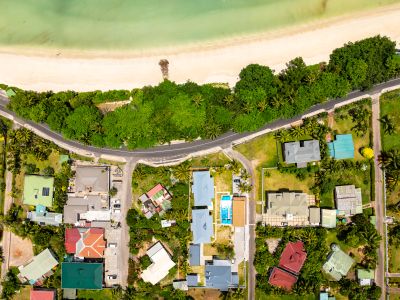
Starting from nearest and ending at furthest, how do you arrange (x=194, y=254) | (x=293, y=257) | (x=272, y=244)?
(x=293, y=257), (x=194, y=254), (x=272, y=244)

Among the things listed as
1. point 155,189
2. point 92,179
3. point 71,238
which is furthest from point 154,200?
point 71,238

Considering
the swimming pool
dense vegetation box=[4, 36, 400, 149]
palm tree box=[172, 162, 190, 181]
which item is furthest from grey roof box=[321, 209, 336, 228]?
palm tree box=[172, 162, 190, 181]

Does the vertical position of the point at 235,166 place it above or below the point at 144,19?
below

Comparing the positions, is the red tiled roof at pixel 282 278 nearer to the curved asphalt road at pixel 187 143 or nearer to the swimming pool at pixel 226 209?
the swimming pool at pixel 226 209

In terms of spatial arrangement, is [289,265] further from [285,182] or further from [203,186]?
[203,186]

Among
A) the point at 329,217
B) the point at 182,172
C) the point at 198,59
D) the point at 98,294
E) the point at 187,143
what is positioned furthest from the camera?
the point at 198,59

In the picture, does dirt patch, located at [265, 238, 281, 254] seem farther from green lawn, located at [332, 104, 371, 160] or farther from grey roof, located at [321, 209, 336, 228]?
green lawn, located at [332, 104, 371, 160]

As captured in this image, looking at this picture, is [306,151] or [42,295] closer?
[306,151]

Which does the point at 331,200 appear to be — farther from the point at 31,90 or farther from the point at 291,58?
the point at 31,90
